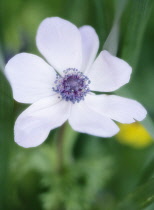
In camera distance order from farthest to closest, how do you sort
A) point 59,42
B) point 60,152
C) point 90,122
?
point 60,152 < point 59,42 < point 90,122

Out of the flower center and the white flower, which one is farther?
the flower center

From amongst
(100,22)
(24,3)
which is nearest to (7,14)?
(24,3)

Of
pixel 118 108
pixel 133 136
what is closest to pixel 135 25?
pixel 118 108

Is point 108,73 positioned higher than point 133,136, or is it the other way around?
point 108,73

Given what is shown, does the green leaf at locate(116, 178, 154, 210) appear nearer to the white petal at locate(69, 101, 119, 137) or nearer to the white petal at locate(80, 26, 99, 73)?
the white petal at locate(69, 101, 119, 137)

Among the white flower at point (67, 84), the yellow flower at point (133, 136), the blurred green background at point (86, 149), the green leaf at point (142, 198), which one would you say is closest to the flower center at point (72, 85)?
the white flower at point (67, 84)

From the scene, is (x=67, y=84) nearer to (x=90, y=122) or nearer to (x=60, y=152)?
(x=90, y=122)

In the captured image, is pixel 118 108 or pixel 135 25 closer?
pixel 118 108

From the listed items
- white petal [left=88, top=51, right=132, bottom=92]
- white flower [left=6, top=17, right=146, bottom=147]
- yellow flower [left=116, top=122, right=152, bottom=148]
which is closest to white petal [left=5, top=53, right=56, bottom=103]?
white flower [left=6, top=17, right=146, bottom=147]
